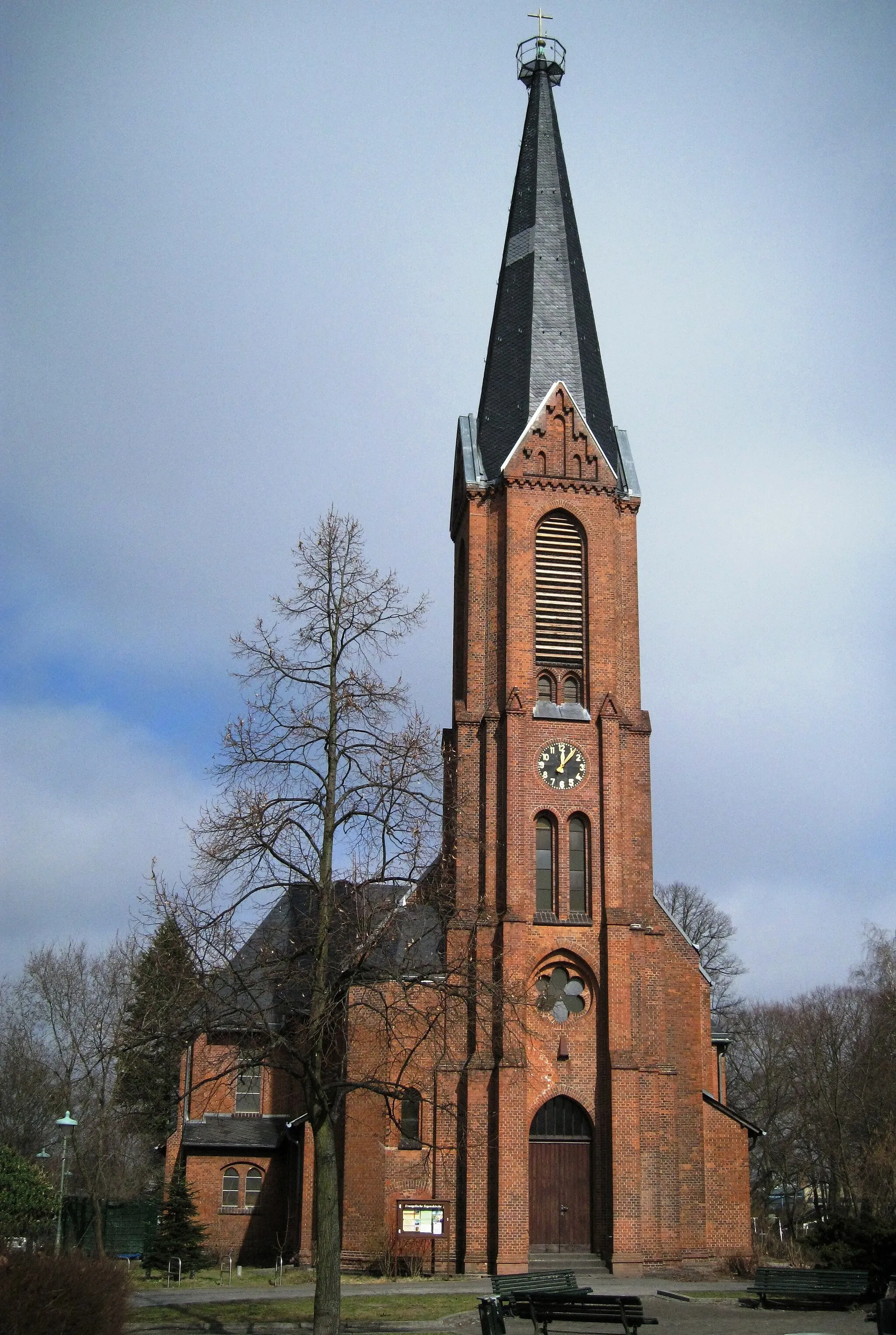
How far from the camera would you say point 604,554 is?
35.6 meters

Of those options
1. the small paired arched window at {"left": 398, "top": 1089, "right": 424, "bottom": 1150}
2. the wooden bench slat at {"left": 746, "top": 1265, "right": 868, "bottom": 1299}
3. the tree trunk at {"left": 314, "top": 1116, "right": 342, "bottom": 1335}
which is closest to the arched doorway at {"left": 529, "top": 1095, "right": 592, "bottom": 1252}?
the small paired arched window at {"left": 398, "top": 1089, "right": 424, "bottom": 1150}

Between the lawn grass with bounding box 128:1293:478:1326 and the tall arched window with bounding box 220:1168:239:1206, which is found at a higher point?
the tall arched window with bounding box 220:1168:239:1206

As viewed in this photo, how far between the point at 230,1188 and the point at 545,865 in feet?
44.6

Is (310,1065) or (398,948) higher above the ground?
(398,948)

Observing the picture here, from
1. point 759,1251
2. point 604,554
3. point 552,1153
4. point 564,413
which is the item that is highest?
point 564,413

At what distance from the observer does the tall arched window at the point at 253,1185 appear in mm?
37094

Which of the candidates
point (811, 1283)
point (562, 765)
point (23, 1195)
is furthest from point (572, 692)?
point (23, 1195)

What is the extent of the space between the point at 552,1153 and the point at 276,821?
14954 mm

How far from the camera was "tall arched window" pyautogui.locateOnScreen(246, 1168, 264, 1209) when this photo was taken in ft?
122

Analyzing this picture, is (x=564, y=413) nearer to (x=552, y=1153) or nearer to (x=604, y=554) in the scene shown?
(x=604, y=554)

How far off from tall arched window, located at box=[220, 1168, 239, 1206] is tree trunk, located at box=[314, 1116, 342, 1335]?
1951 cm

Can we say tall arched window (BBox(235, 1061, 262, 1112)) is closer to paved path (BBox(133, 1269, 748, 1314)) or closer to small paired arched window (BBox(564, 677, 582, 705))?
paved path (BBox(133, 1269, 748, 1314))

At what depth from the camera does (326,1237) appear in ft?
60.8

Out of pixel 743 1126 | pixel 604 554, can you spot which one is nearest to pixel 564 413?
pixel 604 554
